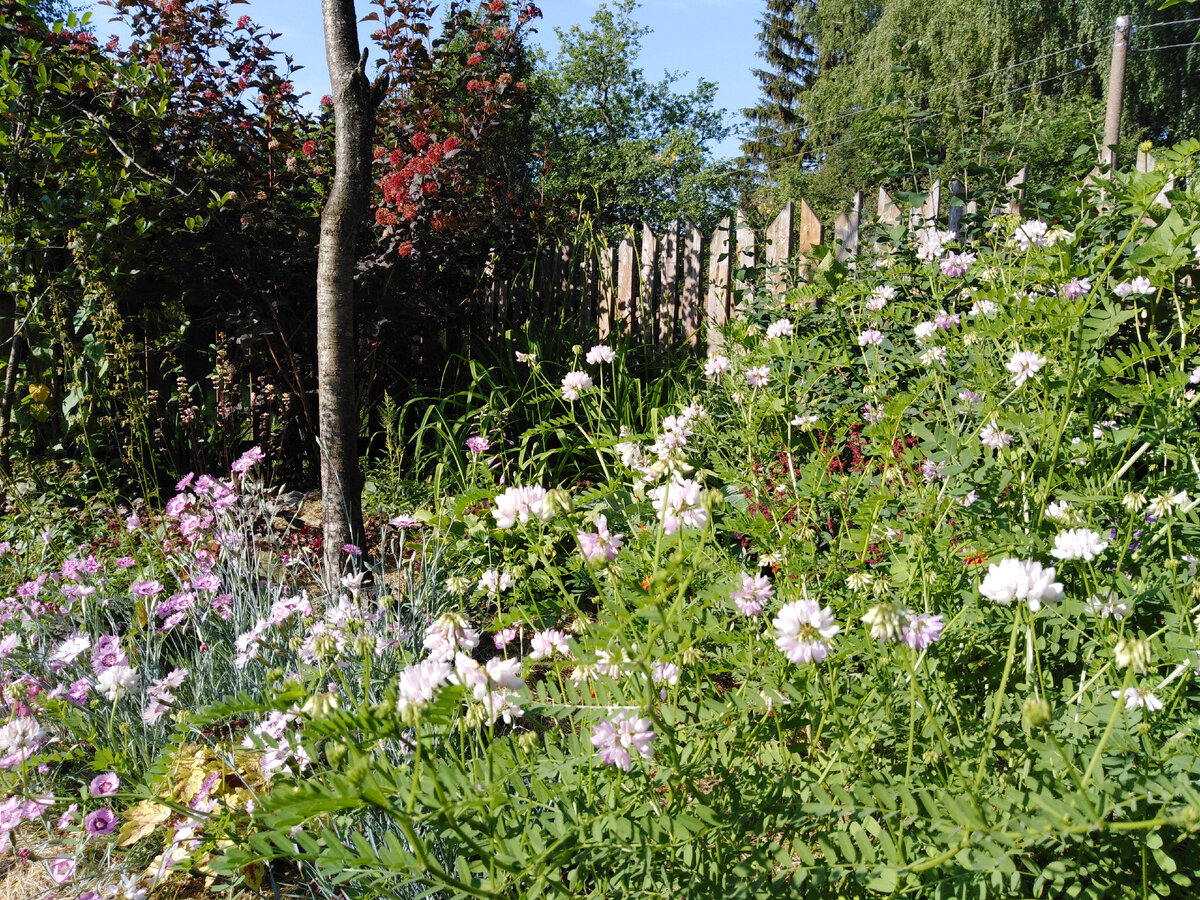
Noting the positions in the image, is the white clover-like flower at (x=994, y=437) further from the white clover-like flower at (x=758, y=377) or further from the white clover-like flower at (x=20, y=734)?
the white clover-like flower at (x=20, y=734)

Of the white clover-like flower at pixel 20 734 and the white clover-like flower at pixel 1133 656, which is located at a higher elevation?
the white clover-like flower at pixel 1133 656

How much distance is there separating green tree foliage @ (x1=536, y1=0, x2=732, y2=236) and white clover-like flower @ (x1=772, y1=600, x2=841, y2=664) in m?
18.7

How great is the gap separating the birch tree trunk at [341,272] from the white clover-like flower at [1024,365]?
76.7 inches

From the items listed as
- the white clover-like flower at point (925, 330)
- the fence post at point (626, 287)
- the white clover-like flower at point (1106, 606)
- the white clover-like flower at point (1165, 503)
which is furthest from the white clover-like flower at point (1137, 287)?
the fence post at point (626, 287)

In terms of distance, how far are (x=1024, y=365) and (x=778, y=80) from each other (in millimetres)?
32213

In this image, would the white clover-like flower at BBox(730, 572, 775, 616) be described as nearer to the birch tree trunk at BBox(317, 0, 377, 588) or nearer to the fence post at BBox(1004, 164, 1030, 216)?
the birch tree trunk at BBox(317, 0, 377, 588)

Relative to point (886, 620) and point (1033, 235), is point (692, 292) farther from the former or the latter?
point (886, 620)

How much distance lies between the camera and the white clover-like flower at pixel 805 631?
1038 mm

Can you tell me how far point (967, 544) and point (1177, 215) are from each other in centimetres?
138

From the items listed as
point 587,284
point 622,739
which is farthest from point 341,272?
point 587,284

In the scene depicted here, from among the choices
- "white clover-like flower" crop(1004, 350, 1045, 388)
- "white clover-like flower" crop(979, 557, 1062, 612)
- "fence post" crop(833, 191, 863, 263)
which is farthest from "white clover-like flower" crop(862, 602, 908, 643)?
"fence post" crop(833, 191, 863, 263)

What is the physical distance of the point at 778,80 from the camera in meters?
30.0

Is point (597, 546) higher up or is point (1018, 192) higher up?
point (1018, 192)

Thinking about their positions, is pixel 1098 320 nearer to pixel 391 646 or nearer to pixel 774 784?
pixel 774 784
